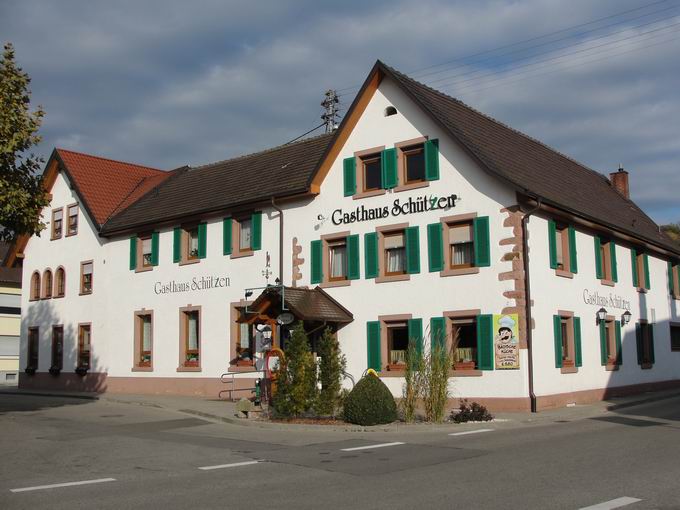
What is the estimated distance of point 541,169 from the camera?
25594 millimetres

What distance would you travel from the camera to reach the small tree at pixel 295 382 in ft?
59.2

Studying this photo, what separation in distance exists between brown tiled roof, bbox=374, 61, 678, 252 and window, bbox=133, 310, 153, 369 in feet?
43.5

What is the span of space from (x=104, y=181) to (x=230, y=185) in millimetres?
8334

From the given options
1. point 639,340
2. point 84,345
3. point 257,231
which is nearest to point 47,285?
point 84,345

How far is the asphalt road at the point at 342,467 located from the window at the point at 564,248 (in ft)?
18.6

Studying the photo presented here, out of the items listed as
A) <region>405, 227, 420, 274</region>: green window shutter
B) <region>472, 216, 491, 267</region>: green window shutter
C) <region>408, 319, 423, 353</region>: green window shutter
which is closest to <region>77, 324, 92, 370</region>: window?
<region>408, 319, 423, 353</region>: green window shutter

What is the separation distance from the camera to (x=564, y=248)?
75.6ft

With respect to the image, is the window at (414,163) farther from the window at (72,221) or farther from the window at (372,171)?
the window at (72,221)

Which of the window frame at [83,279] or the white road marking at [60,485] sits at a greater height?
the window frame at [83,279]

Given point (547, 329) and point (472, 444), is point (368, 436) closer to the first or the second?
point (472, 444)

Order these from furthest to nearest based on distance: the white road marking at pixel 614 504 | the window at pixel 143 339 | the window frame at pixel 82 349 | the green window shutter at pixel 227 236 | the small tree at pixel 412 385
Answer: the window frame at pixel 82 349 → the window at pixel 143 339 → the green window shutter at pixel 227 236 → the small tree at pixel 412 385 → the white road marking at pixel 614 504

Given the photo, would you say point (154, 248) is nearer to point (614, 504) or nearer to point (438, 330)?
point (438, 330)

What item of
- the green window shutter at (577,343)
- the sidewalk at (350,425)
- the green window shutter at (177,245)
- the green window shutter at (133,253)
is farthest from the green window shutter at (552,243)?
the green window shutter at (133,253)

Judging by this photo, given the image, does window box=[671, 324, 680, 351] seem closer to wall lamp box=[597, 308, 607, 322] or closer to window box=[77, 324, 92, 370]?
wall lamp box=[597, 308, 607, 322]
